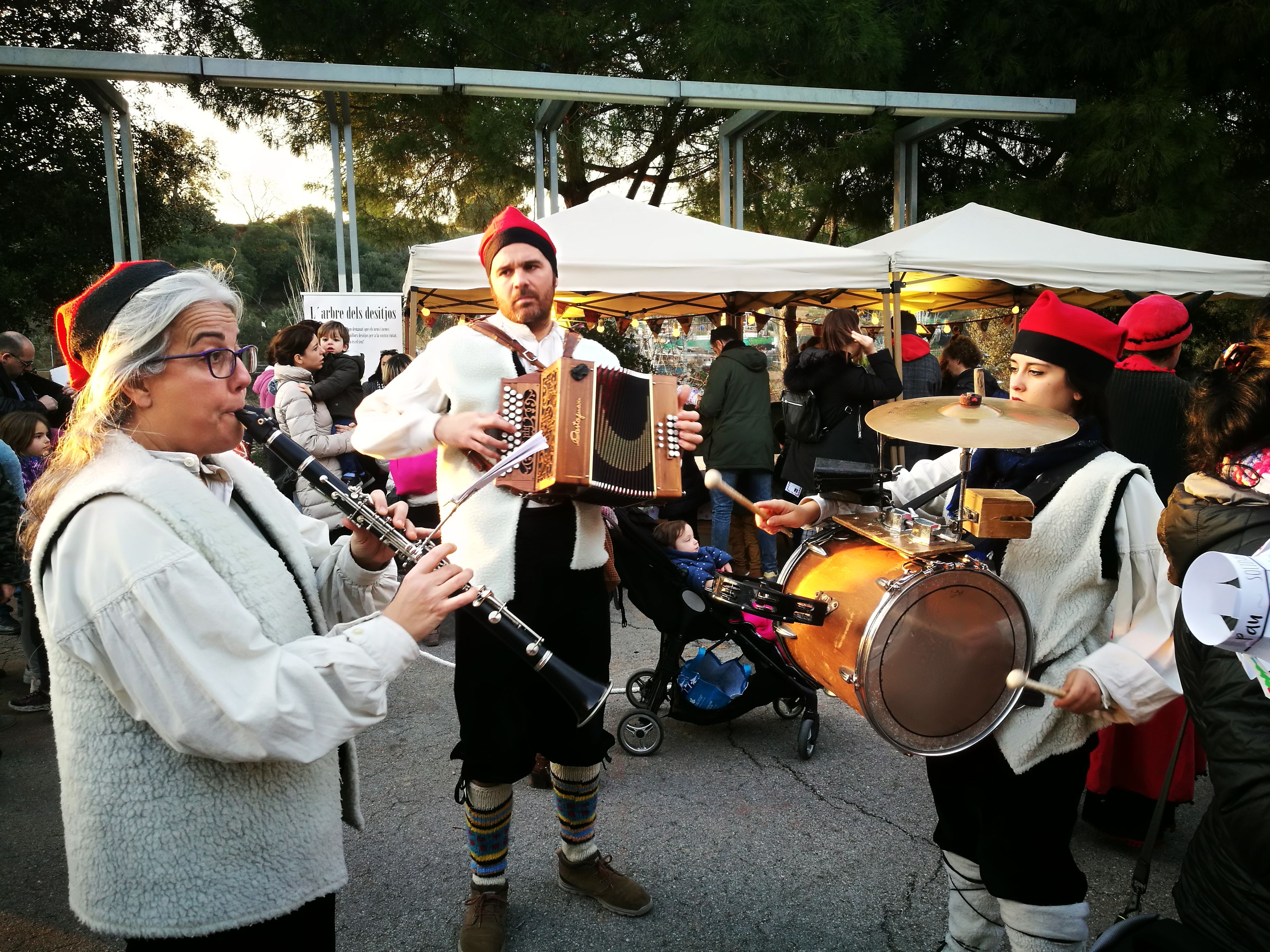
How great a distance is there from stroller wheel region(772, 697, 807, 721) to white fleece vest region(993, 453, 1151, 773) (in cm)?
230

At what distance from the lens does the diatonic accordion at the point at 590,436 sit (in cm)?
243

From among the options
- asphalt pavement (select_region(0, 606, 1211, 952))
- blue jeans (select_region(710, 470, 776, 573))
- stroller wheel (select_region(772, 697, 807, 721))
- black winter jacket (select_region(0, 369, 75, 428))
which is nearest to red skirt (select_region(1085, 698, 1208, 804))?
asphalt pavement (select_region(0, 606, 1211, 952))

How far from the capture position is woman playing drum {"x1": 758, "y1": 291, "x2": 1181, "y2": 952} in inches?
78.1

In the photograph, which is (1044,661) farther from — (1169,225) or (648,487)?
(1169,225)

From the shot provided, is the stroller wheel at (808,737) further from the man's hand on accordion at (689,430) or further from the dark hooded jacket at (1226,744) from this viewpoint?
the dark hooded jacket at (1226,744)

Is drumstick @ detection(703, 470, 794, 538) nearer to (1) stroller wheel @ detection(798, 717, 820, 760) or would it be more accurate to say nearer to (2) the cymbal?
(2) the cymbal

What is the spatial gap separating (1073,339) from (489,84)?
8555 mm

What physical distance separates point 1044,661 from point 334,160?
9.81m

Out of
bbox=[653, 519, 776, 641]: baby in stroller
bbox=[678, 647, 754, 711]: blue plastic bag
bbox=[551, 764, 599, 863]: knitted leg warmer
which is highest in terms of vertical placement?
bbox=[653, 519, 776, 641]: baby in stroller

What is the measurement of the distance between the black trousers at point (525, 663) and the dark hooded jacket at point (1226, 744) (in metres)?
1.63

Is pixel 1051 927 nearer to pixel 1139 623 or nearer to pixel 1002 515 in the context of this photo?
pixel 1139 623

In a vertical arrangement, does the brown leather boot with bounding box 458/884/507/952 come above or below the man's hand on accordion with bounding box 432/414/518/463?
below

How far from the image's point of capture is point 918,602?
80.4 inches

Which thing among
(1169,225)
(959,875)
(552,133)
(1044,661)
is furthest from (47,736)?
(1169,225)
